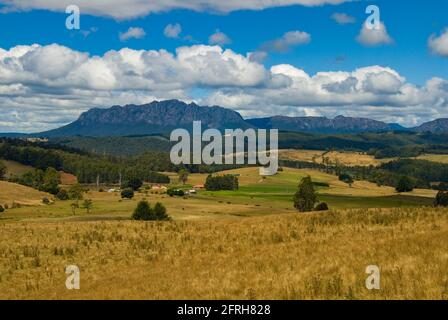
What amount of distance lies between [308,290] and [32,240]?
24402mm

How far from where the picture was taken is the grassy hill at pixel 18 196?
174m

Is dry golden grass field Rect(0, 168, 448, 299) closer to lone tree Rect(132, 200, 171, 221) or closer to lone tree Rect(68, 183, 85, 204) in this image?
lone tree Rect(132, 200, 171, 221)

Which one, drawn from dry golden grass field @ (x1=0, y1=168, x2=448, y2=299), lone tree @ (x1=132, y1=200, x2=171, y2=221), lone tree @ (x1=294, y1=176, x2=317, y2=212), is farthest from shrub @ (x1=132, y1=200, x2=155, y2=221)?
lone tree @ (x1=294, y1=176, x2=317, y2=212)

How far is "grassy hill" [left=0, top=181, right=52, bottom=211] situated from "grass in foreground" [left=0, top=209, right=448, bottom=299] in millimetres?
141696

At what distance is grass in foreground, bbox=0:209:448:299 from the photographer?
1881 centimetres

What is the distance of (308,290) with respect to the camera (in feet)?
59.8

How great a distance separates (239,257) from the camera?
27.0m

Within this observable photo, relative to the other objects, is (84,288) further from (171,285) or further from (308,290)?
(308,290)

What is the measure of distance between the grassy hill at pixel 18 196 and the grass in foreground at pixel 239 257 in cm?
14170

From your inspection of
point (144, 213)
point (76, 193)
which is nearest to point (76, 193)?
point (76, 193)

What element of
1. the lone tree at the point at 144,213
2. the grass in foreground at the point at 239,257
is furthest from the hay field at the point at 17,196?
the grass in foreground at the point at 239,257

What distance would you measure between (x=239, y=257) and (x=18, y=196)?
17532 cm
